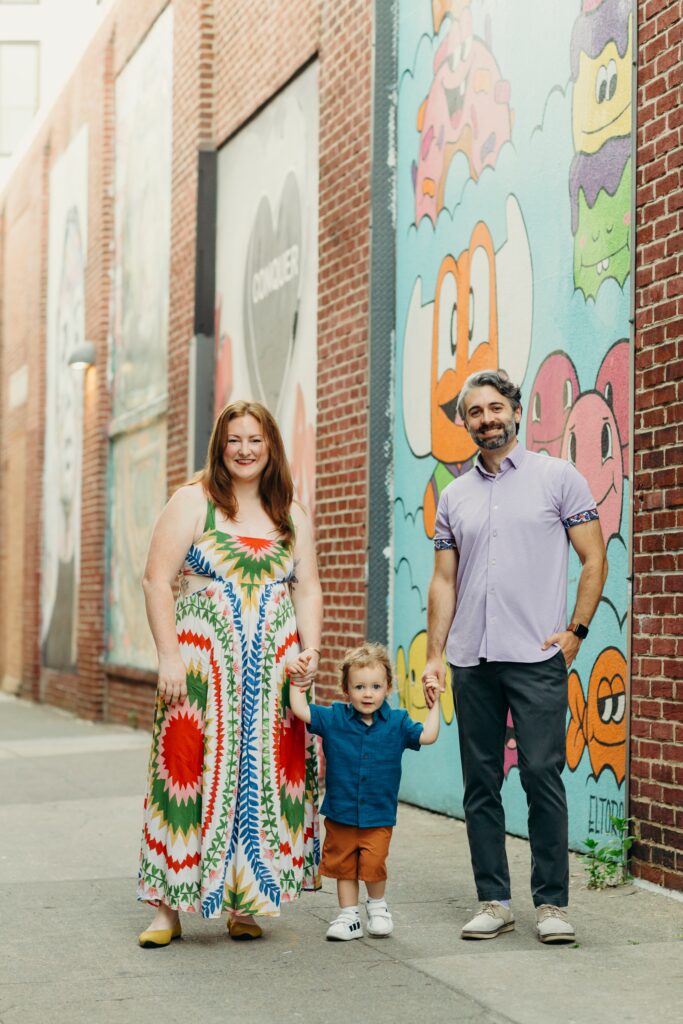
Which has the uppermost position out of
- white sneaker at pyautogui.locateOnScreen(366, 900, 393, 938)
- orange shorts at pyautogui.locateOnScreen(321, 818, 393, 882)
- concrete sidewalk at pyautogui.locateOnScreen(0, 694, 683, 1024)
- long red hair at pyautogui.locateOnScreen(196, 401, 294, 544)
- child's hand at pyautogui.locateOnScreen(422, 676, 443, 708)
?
long red hair at pyautogui.locateOnScreen(196, 401, 294, 544)

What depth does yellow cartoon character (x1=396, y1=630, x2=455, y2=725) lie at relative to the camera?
8.91m

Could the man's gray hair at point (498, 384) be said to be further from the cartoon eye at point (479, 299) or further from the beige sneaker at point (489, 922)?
the cartoon eye at point (479, 299)

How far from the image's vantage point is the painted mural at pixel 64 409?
18266 millimetres

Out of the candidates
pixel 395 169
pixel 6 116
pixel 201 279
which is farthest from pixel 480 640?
pixel 6 116

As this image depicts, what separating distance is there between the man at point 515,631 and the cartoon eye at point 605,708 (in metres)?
1.34

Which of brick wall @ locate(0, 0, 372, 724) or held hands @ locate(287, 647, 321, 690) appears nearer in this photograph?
held hands @ locate(287, 647, 321, 690)

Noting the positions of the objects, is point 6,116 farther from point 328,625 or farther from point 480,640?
point 480,640

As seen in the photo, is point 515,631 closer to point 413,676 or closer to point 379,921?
point 379,921

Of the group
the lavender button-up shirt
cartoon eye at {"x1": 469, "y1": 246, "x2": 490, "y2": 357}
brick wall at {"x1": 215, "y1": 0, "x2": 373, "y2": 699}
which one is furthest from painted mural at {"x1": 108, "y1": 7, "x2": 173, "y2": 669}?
the lavender button-up shirt

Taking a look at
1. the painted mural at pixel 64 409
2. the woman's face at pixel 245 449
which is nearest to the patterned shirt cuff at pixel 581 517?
the woman's face at pixel 245 449

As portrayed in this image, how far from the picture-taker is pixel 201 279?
1329cm

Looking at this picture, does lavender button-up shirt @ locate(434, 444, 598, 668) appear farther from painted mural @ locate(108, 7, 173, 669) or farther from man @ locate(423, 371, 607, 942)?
painted mural @ locate(108, 7, 173, 669)

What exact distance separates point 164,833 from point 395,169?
524 cm

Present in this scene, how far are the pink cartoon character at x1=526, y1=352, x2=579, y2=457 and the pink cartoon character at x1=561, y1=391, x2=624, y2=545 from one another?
8cm
